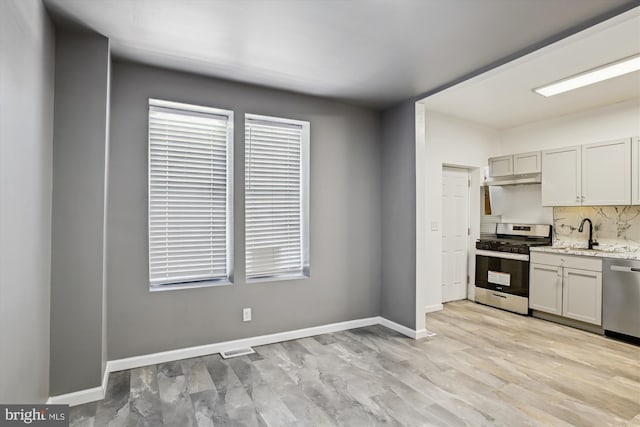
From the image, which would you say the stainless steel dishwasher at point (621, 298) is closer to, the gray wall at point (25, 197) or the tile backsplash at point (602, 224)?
the tile backsplash at point (602, 224)

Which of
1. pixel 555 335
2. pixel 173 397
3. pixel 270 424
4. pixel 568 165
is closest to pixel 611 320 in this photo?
pixel 555 335

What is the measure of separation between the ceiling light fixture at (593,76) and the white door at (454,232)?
65.6 inches

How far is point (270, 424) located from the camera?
2.18m

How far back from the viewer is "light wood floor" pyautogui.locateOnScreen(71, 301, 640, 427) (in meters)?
2.25

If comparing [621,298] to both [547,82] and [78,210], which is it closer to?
[547,82]

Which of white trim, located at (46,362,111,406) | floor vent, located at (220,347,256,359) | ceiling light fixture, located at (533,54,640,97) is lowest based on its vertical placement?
floor vent, located at (220,347,256,359)

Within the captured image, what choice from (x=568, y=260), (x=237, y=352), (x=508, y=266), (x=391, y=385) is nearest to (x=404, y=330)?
(x=391, y=385)

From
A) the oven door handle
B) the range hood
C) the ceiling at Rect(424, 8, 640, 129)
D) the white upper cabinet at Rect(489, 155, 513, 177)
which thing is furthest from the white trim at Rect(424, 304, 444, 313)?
the ceiling at Rect(424, 8, 640, 129)

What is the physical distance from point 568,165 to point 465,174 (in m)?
1.31

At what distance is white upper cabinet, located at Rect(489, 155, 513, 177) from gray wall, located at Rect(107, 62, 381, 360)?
7.30ft

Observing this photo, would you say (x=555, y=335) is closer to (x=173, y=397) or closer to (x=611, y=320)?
(x=611, y=320)

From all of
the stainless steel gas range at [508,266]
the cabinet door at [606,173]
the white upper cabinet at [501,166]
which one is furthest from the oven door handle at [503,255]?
the white upper cabinet at [501,166]

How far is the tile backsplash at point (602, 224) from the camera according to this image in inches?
162
